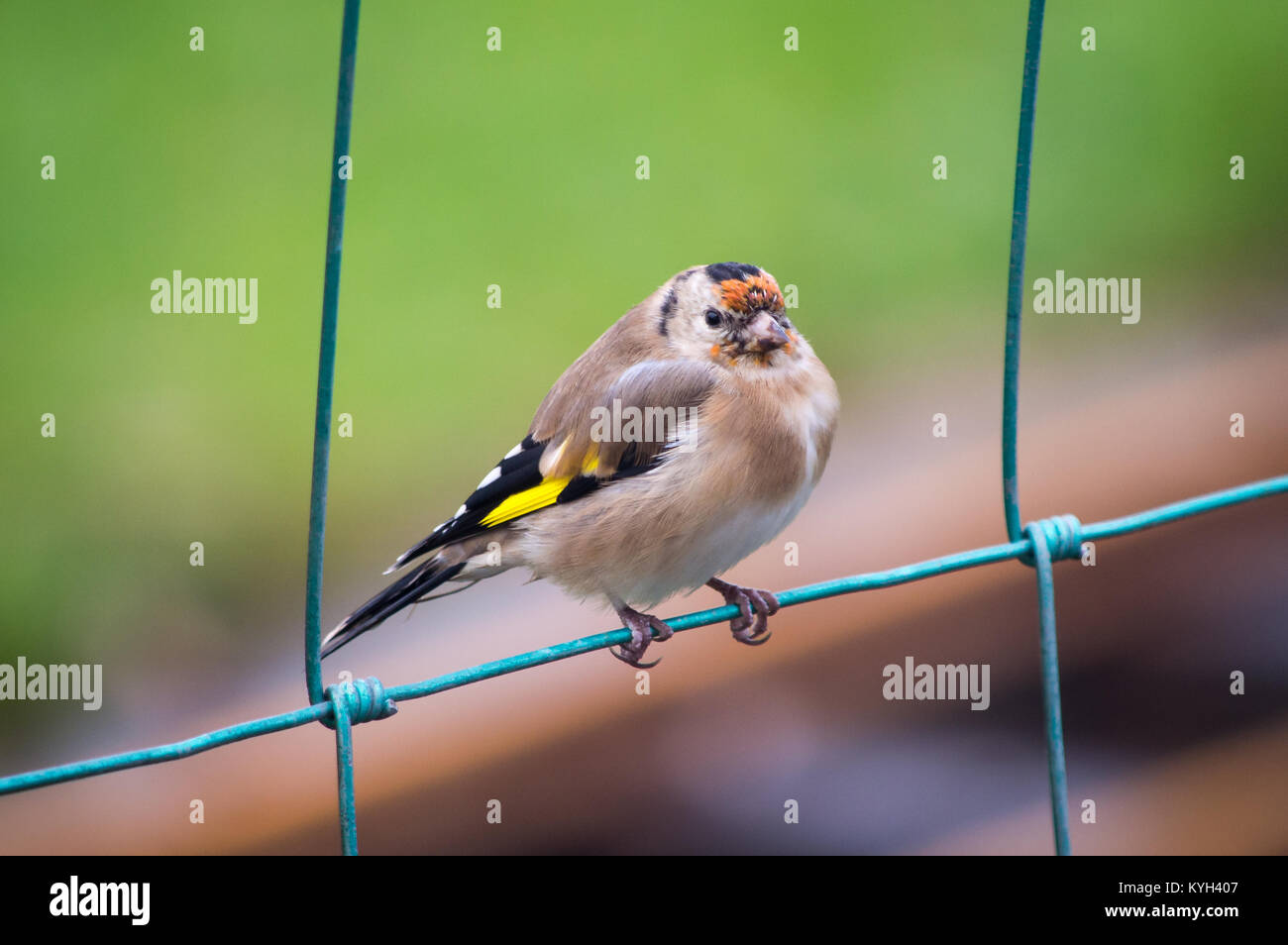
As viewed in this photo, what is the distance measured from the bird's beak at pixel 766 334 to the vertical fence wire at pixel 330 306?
5.16 feet

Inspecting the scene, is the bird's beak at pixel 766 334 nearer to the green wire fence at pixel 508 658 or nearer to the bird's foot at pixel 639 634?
the bird's foot at pixel 639 634

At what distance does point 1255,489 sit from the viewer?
2830 millimetres

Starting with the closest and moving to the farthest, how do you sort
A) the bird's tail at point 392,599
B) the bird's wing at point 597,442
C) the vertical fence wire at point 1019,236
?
the vertical fence wire at point 1019,236 < the bird's tail at point 392,599 < the bird's wing at point 597,442

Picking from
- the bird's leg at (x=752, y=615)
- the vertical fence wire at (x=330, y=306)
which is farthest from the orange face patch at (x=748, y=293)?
the vertical fence wire at (x=330, y=306)

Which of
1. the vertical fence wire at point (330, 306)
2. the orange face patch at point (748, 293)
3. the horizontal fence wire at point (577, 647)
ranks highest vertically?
the orange face patch at point (748, 293)

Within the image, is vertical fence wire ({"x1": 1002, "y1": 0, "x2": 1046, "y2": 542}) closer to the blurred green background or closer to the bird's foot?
the bird's foot

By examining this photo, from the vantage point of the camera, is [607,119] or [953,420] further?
[607,119]

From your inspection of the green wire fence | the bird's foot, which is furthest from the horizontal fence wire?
the bird's foot

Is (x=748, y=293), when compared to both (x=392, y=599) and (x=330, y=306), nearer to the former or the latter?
(x=392, y=599)

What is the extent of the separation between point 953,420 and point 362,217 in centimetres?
254

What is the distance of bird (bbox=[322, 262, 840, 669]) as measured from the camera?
127 inches

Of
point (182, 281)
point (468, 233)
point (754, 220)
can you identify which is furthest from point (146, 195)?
point (754, 220)

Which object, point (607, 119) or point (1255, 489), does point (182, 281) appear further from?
point (1255, 489)

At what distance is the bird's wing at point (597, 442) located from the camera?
3283mm
